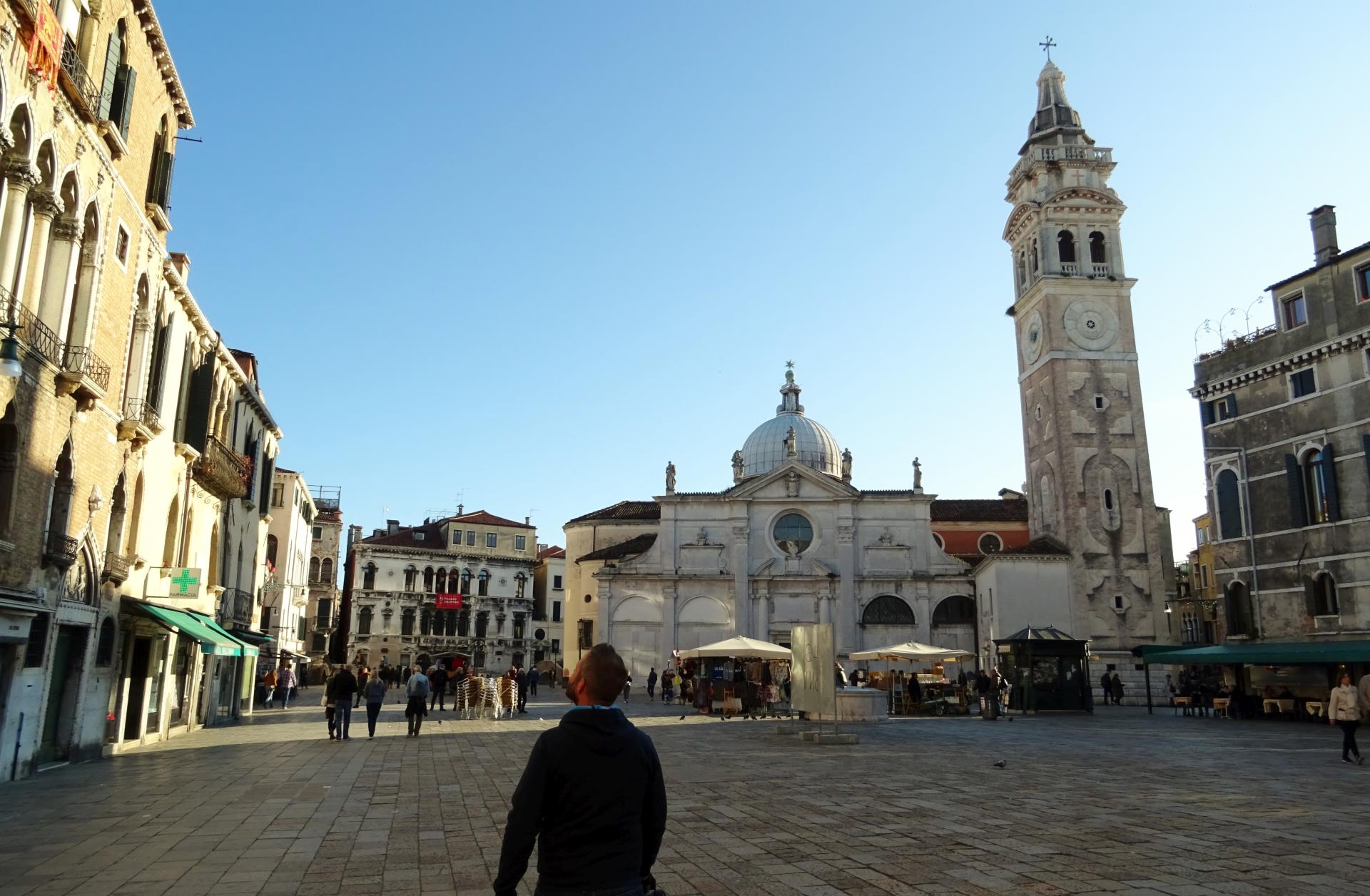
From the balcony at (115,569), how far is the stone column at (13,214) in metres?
5.78

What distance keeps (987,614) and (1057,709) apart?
13.0 meters

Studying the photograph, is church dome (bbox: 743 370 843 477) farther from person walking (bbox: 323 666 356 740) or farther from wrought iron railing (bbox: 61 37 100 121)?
wrought iron railing (bbox: 61 37 100 121)

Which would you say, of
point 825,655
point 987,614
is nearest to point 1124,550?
point 987,614

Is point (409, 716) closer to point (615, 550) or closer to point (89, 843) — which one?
point (89, 843)

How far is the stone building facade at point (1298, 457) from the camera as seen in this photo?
99.0 ft

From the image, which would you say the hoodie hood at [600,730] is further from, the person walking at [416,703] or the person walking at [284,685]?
the person walking at [284,685]

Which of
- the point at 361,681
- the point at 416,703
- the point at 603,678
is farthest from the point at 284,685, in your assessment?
the point at 603,678

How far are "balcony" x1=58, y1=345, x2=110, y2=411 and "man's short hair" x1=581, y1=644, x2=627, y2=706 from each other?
42.1 ft

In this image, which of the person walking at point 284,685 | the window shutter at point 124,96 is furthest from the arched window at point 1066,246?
the window shutter at point 124,96

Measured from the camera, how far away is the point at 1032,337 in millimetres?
48719

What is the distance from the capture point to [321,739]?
2108 centimetres

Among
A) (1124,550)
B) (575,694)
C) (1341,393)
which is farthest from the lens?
(1124,550)

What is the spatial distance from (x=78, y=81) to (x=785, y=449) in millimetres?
48295

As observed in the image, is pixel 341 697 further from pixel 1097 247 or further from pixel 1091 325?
pixel 1097 247
